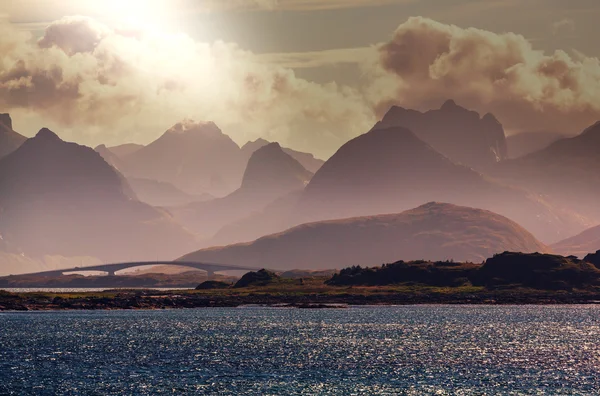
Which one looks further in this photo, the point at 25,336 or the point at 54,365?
the point at 25,336

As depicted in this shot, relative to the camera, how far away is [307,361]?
14038 centimetres

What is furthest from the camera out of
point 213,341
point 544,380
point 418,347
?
point 213,341

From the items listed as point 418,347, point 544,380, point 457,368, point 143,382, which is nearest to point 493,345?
point 418,347

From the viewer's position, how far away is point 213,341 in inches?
6826

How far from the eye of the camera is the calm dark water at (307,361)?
115 metres

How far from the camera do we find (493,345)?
163375mm

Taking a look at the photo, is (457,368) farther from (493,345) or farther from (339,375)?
(493,345)

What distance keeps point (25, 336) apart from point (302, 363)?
71.7 m

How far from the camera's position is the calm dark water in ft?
377

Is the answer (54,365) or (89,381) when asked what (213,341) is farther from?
(89,381)

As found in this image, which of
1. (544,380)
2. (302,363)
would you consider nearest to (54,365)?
(302,363)

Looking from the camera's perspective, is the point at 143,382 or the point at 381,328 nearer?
the point at 143,382

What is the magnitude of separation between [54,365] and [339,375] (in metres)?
41.1

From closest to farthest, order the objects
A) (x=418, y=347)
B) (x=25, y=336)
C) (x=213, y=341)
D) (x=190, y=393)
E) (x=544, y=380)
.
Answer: (x=190, y=393) < (x=544, y=380) < (x=418, y=347) < (x=213, y=341) < (x=25, y=336)
